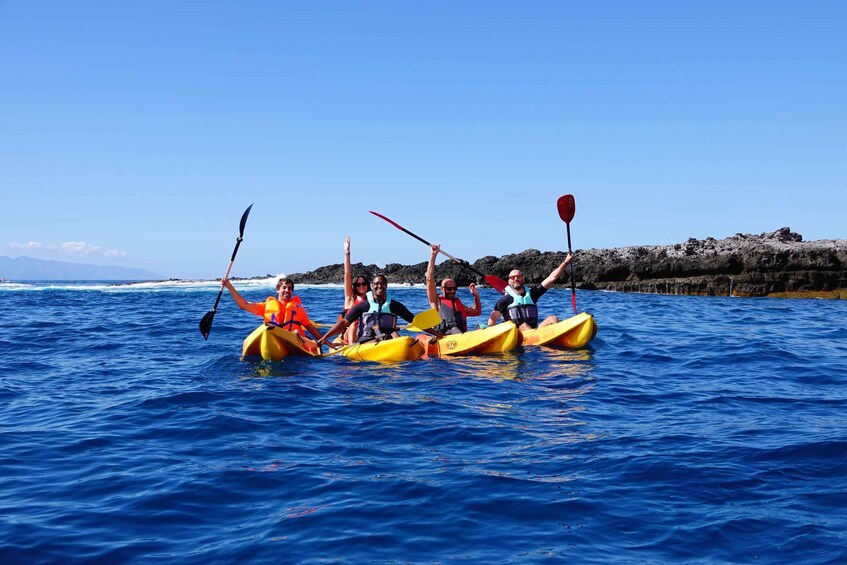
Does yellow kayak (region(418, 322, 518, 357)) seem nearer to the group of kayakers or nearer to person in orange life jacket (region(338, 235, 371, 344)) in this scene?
the group of kayakers

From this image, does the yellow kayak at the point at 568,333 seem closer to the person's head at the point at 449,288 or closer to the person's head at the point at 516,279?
the person's head at the point at 516,279

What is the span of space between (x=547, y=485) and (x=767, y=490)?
145cm

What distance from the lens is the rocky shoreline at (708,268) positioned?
28016 mm

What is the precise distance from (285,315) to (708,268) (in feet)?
82.9

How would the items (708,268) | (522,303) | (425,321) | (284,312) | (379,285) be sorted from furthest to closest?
(708,268)
(522,303)
(284,312)
(425,321)
(379,285)

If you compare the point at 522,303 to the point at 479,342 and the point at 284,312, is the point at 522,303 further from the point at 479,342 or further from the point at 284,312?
the point at 284,312

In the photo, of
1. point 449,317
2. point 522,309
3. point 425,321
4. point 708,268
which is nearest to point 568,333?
point 522,309

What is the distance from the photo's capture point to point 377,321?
11047mm

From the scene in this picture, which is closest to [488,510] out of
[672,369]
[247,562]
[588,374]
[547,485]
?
[547,485]

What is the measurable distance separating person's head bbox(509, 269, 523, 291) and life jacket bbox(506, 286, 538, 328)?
10cm

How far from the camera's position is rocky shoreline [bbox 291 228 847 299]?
28.0 m

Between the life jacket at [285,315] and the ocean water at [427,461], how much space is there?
87 centimetres

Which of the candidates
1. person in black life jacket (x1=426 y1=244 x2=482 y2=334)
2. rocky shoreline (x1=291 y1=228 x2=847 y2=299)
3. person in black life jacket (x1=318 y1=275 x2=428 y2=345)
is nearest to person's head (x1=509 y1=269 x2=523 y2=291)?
person in black life jacket (x1=426 y1=244 x2=482 y2=334)

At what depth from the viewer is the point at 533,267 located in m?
40.7
